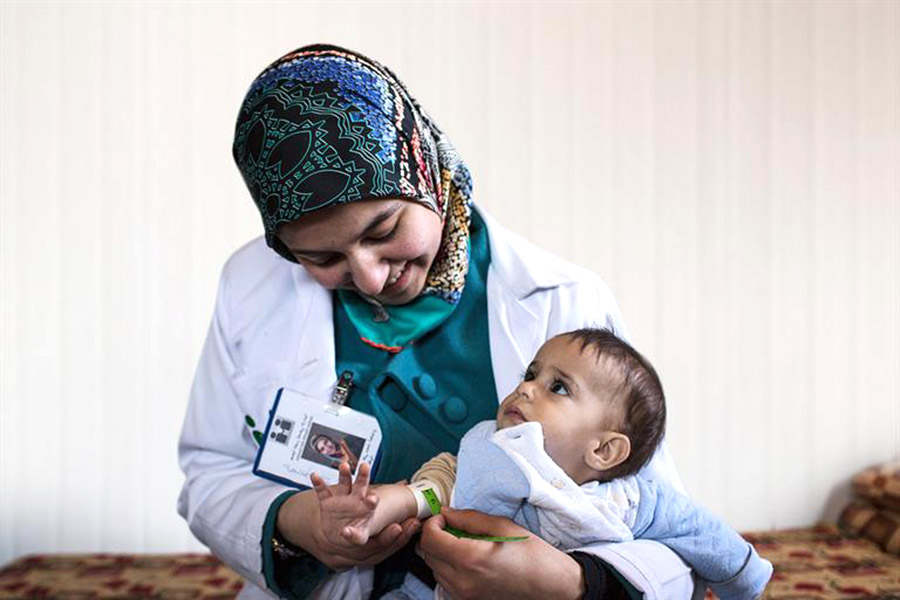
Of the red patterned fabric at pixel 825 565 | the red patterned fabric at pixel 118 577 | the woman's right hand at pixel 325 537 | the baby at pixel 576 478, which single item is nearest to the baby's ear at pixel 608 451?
the baby at pixel 576 478

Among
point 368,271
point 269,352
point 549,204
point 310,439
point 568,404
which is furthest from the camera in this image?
point 549,204

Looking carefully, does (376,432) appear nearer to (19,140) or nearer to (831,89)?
(19,140)

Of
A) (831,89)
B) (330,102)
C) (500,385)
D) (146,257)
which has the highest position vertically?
(831,89)

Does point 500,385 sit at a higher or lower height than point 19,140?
lower

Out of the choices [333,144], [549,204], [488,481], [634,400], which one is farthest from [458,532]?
[549,204]

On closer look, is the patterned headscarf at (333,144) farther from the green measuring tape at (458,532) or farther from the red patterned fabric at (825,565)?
the red patterned fabric at (825,565)

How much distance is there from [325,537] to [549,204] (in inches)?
83.8

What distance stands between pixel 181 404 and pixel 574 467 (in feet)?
7.06

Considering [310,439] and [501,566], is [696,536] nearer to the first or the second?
[501,566]

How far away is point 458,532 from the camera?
146 centimetres

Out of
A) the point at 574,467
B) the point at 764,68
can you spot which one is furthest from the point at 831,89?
the point at 574,467

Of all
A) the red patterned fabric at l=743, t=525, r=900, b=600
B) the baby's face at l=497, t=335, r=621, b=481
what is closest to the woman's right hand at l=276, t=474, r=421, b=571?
the baby's face at l=497, t=335, r=621, b=481

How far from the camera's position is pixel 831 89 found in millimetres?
3688

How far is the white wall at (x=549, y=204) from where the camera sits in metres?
3.33
